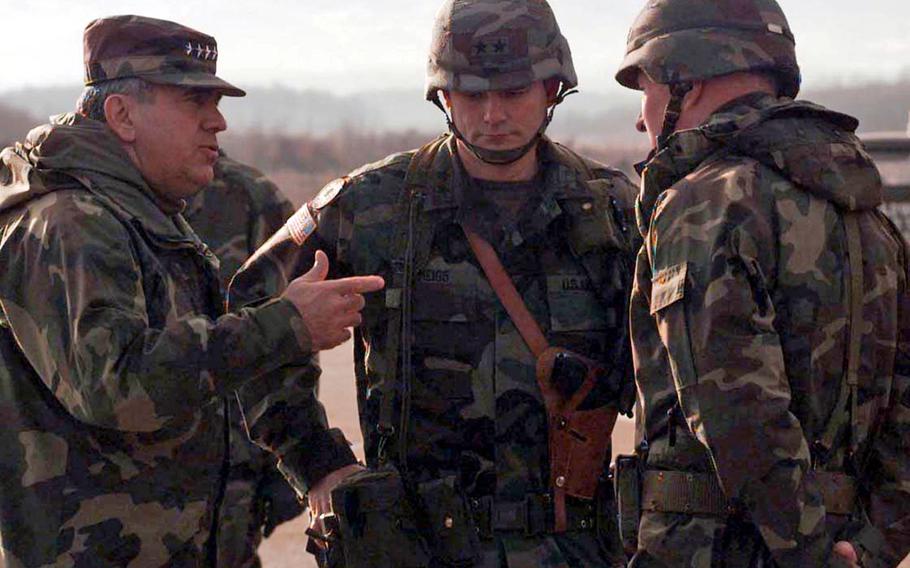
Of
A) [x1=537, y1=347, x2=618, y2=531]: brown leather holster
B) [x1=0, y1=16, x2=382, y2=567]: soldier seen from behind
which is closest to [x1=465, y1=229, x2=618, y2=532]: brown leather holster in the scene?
[x1=537, y1=347, x2=618, y2=531]: brown leather holster

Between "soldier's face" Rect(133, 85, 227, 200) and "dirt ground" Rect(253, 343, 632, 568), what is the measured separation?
274cm

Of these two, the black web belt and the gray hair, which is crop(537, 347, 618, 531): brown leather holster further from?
the gray hair

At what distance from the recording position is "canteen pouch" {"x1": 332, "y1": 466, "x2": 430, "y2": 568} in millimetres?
3686

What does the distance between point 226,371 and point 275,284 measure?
0.73 meters

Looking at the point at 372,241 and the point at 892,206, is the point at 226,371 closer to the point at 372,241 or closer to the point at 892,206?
the point at 372,241

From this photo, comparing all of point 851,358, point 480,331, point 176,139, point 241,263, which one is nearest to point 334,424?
point 241,263

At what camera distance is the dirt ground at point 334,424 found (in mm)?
6228

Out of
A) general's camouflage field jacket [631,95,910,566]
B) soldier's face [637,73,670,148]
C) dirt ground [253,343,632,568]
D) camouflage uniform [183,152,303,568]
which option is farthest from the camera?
dirt ground [253,343,632,568]

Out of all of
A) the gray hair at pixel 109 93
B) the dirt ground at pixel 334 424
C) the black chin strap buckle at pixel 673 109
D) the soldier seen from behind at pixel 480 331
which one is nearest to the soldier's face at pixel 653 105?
the black chin strap buckle at pixel 673 109

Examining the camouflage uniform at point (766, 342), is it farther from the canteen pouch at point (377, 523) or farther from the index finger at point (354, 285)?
the canteen pouch at point (377, 523)

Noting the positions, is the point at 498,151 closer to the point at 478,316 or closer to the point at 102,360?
the point at 478,316

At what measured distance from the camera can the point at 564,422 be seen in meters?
3.77

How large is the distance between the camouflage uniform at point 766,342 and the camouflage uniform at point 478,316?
1.82 ft

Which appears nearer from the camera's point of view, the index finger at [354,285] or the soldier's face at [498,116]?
the index finger at [354,285]
